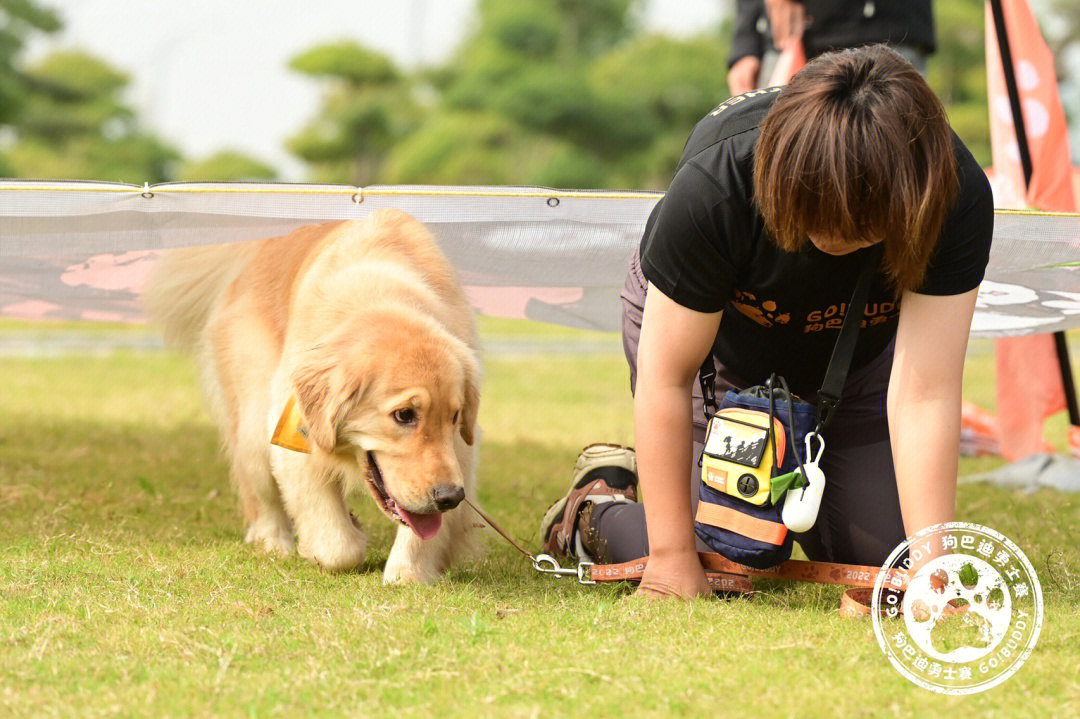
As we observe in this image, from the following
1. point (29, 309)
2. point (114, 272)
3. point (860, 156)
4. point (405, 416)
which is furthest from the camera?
point (29, 309)

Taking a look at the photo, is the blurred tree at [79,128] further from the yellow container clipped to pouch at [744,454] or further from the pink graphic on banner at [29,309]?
the yellow container clipped to pouch at [744,454]

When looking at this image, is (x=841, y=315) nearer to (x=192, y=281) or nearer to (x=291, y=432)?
(x=291, y=432)

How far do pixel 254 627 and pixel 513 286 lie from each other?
1968 mm

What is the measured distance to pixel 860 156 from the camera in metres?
2.13

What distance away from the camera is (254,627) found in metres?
2.42

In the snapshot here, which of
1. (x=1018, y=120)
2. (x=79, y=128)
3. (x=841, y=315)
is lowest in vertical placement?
(x=841, y=315)

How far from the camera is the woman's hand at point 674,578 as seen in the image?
2.66 meters

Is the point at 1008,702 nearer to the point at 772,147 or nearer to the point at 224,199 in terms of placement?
the point at 772,147

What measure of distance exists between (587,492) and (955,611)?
1.20 m

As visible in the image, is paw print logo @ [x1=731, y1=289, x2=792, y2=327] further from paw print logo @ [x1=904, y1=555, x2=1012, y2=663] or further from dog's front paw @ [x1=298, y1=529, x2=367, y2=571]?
dog's front paw @ [x1=298, y1=529, x2=367, y2=571]

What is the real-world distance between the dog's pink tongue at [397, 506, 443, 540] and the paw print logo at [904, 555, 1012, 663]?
1.14 metres

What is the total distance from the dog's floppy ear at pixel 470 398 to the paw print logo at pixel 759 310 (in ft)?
2.25

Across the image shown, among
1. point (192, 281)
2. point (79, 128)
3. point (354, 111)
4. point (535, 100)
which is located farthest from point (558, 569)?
point (354, 111)

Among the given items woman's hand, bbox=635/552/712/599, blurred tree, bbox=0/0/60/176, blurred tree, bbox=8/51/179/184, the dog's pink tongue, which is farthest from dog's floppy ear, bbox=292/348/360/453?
blurred tree, bbox=0/0/60/176
